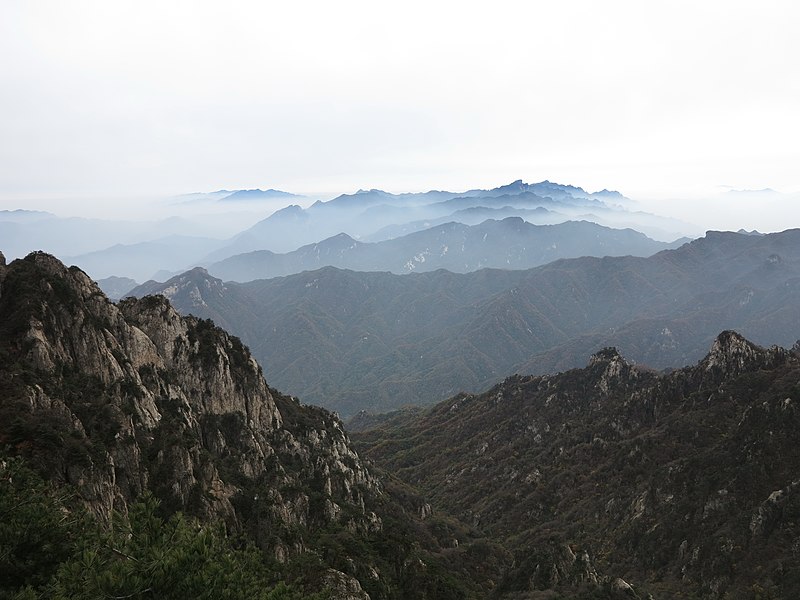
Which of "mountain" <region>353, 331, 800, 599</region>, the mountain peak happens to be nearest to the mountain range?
"mountain" <region>353, 331, 800, 599</region>

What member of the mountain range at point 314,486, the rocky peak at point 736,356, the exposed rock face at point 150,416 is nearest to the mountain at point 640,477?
the rocky peak at point 736,356

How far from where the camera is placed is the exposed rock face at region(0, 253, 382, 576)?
42.9m

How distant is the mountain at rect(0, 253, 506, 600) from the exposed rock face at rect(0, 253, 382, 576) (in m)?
0.22

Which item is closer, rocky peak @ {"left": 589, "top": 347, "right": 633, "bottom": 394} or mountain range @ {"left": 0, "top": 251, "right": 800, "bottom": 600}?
mountain range @ {"left": 0, "top": 251, "right": 800, "bottom": 600}

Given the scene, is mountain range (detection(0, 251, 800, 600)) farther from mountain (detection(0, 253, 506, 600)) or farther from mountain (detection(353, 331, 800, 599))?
mountain (detection(353, 331, 800, 599))

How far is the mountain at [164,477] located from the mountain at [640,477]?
16325 millimetres

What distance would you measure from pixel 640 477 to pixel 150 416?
3613 inches

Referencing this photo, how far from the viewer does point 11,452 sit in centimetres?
3684

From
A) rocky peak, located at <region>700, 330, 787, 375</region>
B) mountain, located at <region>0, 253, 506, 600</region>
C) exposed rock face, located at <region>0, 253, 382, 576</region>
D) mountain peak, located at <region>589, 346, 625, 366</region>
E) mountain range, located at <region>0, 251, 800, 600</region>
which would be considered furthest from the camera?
mountain peak, located at <region>589, 346, 625, 366</region>

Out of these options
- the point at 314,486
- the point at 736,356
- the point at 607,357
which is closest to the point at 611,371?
the point at 607,357

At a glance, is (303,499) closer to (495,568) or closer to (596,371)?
(495,568)

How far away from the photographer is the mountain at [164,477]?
2364cm

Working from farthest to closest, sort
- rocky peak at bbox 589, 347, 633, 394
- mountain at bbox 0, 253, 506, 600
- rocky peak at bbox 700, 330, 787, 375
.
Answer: rocky peak at bbox 589, 347, 633, 394 → rocky peak at bbox 700, 330, 787, 375 → mountain at bbox 0, 253, 506, 600

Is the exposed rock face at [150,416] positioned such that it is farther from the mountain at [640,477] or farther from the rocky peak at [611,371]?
the rocky peak at [611,371]
